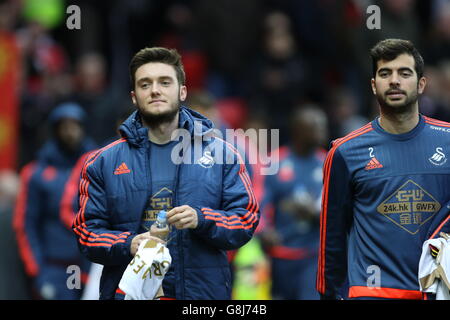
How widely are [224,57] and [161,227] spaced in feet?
27.5

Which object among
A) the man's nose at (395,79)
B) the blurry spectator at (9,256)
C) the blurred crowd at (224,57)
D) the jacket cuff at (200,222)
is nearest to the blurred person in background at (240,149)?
the blurred crowd at (224,57)

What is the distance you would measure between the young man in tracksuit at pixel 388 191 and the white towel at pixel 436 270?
0.36 feet

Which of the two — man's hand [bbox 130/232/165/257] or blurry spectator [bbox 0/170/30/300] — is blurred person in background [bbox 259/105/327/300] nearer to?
blurry spectator [bbox 0/170/30/300]

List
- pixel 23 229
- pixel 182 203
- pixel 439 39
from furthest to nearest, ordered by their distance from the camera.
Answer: pixel 439 39
pixel 23 229
pixel 182 203

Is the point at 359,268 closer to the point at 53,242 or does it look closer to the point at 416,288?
the point at 416,288

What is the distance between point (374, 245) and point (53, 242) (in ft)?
15.8

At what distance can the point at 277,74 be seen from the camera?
1397 centimetres

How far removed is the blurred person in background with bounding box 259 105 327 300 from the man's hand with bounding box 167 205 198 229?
4.73 meters

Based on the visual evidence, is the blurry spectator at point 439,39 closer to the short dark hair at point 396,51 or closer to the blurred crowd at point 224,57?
the blurred crowd at point 224,57

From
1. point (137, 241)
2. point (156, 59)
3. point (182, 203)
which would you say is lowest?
point (137, 241)

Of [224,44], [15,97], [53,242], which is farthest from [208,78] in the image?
Result: [53,242]

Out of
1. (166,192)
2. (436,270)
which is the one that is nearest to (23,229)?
(166,192)

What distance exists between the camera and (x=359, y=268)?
22.1ft

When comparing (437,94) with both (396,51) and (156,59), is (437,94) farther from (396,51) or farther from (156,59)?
(156,59)
